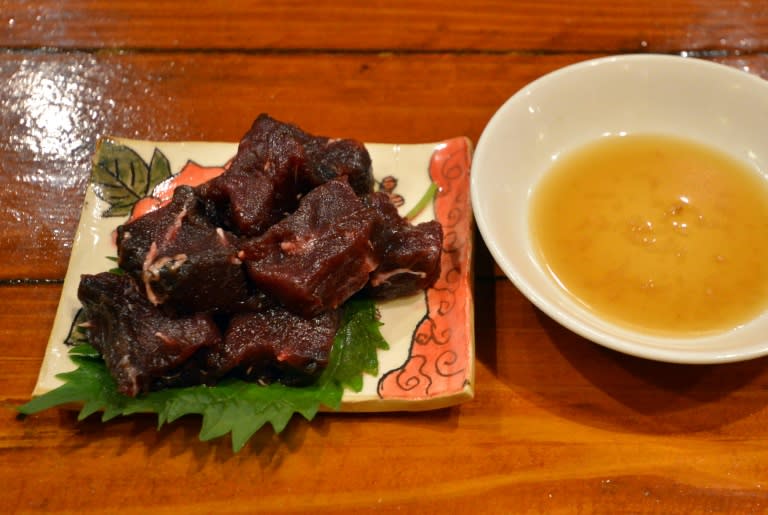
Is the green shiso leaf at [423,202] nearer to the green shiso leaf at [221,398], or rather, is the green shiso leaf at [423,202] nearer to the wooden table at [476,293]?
the wooden table at [476,293]

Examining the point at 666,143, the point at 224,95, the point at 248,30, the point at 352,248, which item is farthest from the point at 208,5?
the point at 666,143

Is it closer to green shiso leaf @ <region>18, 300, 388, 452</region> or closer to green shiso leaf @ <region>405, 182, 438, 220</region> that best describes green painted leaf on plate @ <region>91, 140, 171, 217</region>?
green shiso leaf @ <region>18, 300, 388, 452</region>

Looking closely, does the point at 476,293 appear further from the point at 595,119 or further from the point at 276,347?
the point at 595,119

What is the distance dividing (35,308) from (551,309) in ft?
6.36

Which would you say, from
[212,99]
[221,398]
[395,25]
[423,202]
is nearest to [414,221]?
[423,202]

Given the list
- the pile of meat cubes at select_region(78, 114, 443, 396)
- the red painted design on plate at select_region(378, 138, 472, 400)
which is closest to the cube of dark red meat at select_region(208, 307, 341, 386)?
the pile of meat cubes at select_region(78, 114, 443, 396)

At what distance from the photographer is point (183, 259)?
2.22m

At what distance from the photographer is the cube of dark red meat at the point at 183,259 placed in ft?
7.29

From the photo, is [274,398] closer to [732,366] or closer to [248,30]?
[732,366]

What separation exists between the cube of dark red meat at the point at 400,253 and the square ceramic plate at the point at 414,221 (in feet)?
0.23

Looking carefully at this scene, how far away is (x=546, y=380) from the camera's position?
2490 millimetres

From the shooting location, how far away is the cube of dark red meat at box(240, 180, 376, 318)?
2.26m

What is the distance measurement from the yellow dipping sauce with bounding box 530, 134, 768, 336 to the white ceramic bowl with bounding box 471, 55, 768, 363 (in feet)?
0.20

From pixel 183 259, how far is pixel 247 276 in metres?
0.22
